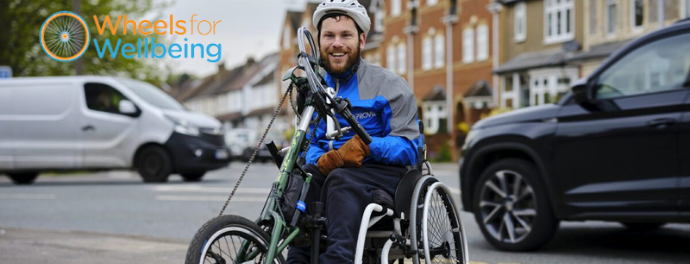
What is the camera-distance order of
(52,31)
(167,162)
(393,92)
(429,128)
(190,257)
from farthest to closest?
1. (429,128)
2. (52,31)
3. (167,162)
4. (393,92)
5. (190,257)

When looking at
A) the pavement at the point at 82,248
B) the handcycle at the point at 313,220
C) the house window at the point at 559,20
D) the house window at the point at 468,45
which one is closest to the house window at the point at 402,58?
the house window at the point at 468,45

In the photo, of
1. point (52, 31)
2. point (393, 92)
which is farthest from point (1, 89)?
point (393, 92)

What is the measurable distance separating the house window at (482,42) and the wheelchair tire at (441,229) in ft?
115

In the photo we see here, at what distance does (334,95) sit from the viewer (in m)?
4.04

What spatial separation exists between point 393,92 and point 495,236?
138 inches

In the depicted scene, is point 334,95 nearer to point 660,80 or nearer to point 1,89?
point 660,80

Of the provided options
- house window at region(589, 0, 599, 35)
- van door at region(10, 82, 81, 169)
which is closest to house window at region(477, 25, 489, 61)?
house window at region(589, 0, 599, 35)

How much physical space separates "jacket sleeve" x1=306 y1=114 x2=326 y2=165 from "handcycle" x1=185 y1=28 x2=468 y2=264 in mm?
117

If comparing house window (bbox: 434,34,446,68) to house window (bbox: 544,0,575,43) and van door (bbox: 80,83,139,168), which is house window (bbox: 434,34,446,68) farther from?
van door (bbox: 80,83,139,168)

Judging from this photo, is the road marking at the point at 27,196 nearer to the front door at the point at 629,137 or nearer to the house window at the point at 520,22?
the front door at the point at 629,137

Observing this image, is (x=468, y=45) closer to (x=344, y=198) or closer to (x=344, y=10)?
(x=344, y=10)

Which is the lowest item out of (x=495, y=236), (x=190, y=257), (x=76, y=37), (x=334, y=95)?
(x=495, y=236)

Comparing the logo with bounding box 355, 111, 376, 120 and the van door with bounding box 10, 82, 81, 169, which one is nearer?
the logo with bounding box 355, 111, 376, 120

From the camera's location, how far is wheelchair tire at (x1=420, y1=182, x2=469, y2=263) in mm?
4141
